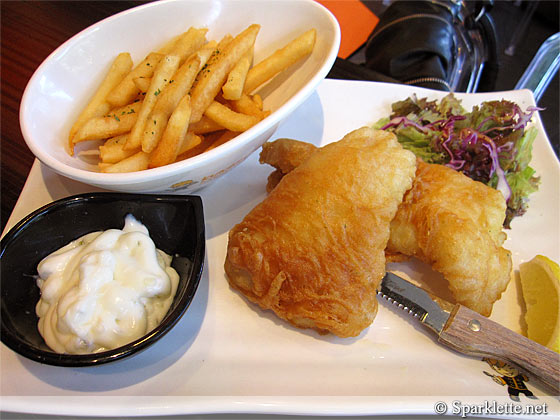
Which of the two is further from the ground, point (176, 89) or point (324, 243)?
point (176, 89)

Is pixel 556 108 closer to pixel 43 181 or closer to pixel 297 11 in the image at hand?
pixel 297 11

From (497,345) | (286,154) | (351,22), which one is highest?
(351,22)

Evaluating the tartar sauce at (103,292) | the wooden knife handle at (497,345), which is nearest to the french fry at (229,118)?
the tartar sauce at (103,292)

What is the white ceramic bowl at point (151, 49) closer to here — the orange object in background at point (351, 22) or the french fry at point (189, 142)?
the french fry at point (189, 142)

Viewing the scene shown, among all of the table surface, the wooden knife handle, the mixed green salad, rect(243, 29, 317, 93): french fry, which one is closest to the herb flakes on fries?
rect(243, 29, 317, 93): french fry

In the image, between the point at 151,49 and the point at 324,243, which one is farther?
the point at 151,49

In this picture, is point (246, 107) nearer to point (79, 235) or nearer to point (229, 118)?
point (229, 118)

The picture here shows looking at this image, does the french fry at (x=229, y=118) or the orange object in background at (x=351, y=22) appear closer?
the french fry at (x=229, y=118)

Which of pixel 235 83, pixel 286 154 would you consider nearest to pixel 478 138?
pixel 286 154
